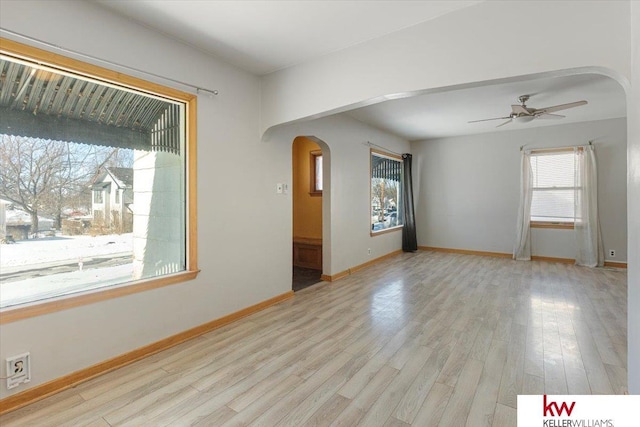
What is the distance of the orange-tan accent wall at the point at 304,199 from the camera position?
5586 millimetres

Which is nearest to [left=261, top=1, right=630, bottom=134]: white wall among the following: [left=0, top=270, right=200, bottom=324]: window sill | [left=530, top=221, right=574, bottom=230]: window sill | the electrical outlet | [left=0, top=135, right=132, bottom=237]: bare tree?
[left=0, top=135, right=132, bottom=237]: bare tree

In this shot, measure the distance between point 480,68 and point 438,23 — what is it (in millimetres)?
507

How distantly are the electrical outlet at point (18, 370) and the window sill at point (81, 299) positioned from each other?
238mm

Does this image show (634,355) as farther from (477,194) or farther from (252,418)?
(477,194)

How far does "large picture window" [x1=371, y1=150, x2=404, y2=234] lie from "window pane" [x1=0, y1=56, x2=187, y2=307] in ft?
12.9

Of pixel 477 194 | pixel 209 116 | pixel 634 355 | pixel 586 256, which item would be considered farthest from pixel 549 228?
pixel 209 116

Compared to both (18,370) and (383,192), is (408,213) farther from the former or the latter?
(18,370)

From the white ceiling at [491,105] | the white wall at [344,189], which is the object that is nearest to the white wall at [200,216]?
the white wall at [344,189]

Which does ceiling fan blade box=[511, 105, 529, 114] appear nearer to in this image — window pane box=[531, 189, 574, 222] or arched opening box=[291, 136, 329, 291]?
window pane box=[531, 189, 574, 222]

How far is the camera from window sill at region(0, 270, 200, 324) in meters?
1.81

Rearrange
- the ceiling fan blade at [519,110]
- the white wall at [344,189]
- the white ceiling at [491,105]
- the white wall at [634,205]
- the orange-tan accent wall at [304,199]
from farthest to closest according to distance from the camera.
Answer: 1. the orange-tan accent wall at [304,199]
2. the white wall at [344,189]
3. the ceiling fan blade at [519,110]
4. the white ceiling at [491,105]
5. the white wall at [634,205]

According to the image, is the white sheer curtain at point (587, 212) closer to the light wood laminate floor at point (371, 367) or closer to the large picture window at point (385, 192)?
the light wood laminate floor at point (371, 367)

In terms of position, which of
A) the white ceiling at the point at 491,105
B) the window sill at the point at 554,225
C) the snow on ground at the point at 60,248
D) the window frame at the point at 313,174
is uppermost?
the white ceiling at the point at 491,105

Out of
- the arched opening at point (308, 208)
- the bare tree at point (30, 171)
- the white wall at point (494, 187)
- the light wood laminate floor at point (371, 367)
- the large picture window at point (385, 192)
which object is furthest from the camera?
the large picture window at point (385, 192)
